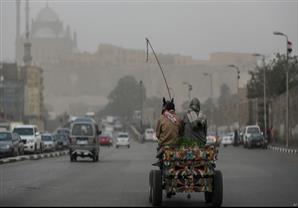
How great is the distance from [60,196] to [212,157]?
4571mm

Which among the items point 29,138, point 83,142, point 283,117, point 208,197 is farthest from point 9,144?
point 283,117

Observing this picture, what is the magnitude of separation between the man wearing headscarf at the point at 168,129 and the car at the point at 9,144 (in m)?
32.2

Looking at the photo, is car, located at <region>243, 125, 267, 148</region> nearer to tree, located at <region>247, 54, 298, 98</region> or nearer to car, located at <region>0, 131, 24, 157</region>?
car, located at <region>0, 131, 24, 157</region>

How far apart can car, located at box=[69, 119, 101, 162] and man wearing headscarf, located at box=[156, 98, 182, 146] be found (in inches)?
1044

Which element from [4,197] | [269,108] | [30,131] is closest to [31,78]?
[269,108]

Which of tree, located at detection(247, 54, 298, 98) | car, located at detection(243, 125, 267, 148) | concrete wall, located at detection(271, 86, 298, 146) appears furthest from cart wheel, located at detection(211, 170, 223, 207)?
tree, located at detection(247, 54, 298, 98)

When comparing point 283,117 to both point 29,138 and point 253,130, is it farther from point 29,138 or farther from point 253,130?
point 29,138

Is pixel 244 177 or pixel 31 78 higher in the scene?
pixel 31 78

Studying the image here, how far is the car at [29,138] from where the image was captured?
57625 mm

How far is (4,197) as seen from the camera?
2009 cm

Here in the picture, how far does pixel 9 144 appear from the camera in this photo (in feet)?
165

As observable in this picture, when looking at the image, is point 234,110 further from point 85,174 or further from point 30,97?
point 85,174

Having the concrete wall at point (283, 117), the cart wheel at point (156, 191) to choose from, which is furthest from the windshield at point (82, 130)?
the concrete wall at point (283, 117)

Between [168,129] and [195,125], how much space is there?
28.4 inches
